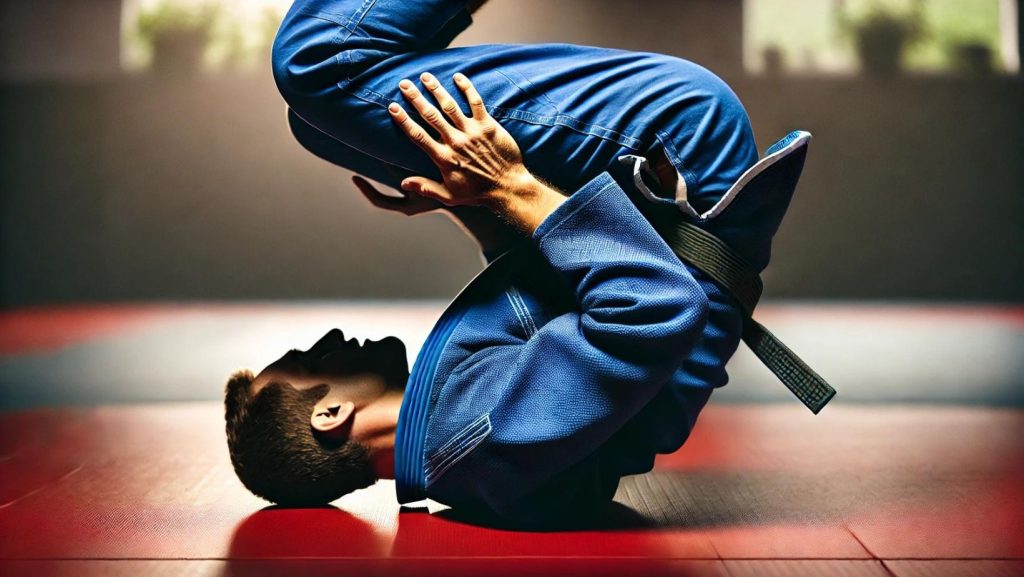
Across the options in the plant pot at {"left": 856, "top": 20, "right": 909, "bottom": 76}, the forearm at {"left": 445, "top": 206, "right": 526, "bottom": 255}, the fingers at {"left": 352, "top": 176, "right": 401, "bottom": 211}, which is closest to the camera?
the forearm at {"left": 445, "top": 206, "right": 526, "bottom": 255}

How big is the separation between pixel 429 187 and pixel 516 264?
21 centimetres

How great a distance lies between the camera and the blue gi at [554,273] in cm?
153

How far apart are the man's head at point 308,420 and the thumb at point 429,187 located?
298mm

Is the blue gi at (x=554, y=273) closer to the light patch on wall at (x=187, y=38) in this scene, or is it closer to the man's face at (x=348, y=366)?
the man's face at (x=348, y=366)

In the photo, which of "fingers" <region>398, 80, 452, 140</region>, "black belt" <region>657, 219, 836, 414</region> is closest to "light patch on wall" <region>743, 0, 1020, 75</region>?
"black belt" <region>657, 219, 836, 414</region>

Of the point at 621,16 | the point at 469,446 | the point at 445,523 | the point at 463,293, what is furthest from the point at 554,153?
the point at 621,16

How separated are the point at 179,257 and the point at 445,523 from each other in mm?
6240

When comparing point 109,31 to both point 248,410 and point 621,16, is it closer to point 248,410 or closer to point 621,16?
point 621,16

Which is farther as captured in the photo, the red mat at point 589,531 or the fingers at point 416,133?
the fingers at point 416,133

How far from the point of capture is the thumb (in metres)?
1.69

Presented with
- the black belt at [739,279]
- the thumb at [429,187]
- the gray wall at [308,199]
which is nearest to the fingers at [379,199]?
the thumb at [429,187]

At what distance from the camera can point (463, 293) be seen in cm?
177

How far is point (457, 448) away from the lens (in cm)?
161

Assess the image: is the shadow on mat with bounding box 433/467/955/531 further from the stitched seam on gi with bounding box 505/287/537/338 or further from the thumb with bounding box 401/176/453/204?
the thumb with bounding box 401/176/453/204
